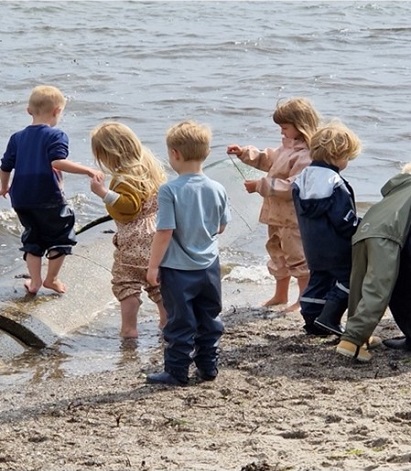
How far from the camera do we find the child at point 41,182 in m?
7.20

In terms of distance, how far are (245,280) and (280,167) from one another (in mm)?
1755

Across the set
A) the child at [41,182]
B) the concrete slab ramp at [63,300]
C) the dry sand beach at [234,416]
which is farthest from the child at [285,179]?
the concrete slab ramp at [63,300]

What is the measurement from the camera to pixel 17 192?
7.31 metres

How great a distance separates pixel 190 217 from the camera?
18.2 feet

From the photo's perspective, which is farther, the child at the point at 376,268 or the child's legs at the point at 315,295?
the child's legs at the point at 315,295

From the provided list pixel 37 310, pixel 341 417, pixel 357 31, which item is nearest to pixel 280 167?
pixel 37 310

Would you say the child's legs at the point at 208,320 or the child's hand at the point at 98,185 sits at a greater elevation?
the child's hand at the point at 98,185

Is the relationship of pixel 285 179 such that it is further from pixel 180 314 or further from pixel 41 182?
pixel 180 314

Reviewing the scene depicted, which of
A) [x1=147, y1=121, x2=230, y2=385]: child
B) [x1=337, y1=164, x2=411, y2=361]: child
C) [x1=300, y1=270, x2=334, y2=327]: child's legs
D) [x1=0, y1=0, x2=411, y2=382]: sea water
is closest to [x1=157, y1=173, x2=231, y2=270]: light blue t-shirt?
[x1=147, y1=121, x2=230, y2=385]: child

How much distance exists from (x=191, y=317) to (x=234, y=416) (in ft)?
2.13

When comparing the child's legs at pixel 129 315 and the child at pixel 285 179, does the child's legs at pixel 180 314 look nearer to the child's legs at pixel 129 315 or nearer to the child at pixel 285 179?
the child's legs at pixel 129 315

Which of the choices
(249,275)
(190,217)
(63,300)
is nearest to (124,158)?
(190,217)

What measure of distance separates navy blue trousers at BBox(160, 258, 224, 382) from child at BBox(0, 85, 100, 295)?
5.40 feet

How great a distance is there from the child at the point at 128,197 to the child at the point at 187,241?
3.39 feet
